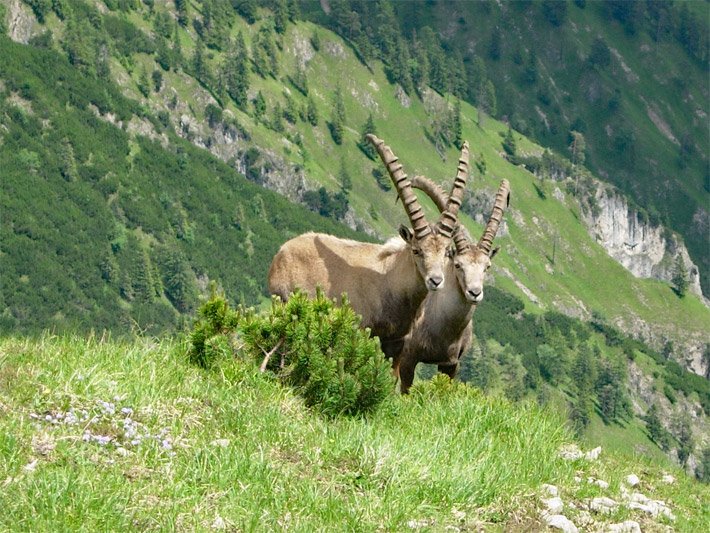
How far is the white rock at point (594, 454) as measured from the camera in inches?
522

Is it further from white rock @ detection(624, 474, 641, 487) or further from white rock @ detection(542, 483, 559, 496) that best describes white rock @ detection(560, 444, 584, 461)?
white rock @ detection(542, 483, 559, 496)

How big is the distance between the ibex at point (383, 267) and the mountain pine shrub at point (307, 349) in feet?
17.4

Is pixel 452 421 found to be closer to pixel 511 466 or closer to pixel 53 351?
pixel 511 466

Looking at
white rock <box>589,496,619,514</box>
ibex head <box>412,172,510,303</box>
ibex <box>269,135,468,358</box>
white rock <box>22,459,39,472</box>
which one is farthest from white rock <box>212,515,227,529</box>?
ibex head <box>412,172,510,303</box>

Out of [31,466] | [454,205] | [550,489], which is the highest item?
[31,466]

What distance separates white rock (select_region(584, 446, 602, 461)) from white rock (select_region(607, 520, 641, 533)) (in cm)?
220

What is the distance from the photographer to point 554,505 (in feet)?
35.0

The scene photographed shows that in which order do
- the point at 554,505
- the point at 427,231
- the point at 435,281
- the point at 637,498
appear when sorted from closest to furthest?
→ 1. the point at 554,505
2. the point at 637,498
3. the point at 435,281
4. the point at 427,231

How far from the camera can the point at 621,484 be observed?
12.4 m

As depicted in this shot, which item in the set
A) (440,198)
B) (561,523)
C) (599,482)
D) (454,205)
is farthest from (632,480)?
(440,198)

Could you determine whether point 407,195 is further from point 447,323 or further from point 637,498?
point 637,498

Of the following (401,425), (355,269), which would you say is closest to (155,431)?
(401,425)

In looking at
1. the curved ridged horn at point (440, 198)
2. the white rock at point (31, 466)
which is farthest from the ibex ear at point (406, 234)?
the white rock at point (31, 466)

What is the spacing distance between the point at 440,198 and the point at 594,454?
9122 mm
